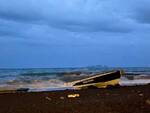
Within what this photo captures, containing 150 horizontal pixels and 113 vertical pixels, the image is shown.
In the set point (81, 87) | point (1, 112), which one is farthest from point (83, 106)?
point (81, 87)

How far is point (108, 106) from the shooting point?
1188 centimetres

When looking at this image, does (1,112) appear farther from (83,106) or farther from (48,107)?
(83,106)

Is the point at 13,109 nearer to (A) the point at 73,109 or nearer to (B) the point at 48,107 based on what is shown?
(B) the point at 48,107

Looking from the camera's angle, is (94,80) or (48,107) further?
(94,80)

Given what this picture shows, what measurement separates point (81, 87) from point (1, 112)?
35.2 feet

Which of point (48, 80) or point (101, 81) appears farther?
point (48, 80)

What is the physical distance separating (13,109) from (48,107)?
113 centimetres

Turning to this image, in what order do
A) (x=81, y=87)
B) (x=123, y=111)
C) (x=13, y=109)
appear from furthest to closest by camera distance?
1. (x=81, y=87)
2. (x=13, y=109)
3. (x=123, y=111)

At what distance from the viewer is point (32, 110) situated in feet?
37.4

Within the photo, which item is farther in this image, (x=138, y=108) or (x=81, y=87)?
(x=81, y=87)

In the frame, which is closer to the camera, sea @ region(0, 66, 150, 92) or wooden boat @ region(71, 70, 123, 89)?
wooden boat @ region(71, 70, 123, 89)

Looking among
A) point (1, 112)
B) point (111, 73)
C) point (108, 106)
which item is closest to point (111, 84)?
point (111, 73)

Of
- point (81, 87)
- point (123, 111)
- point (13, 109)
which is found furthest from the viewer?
point (81, 87)

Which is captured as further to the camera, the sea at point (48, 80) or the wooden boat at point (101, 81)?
the sea at point (48, 80)
